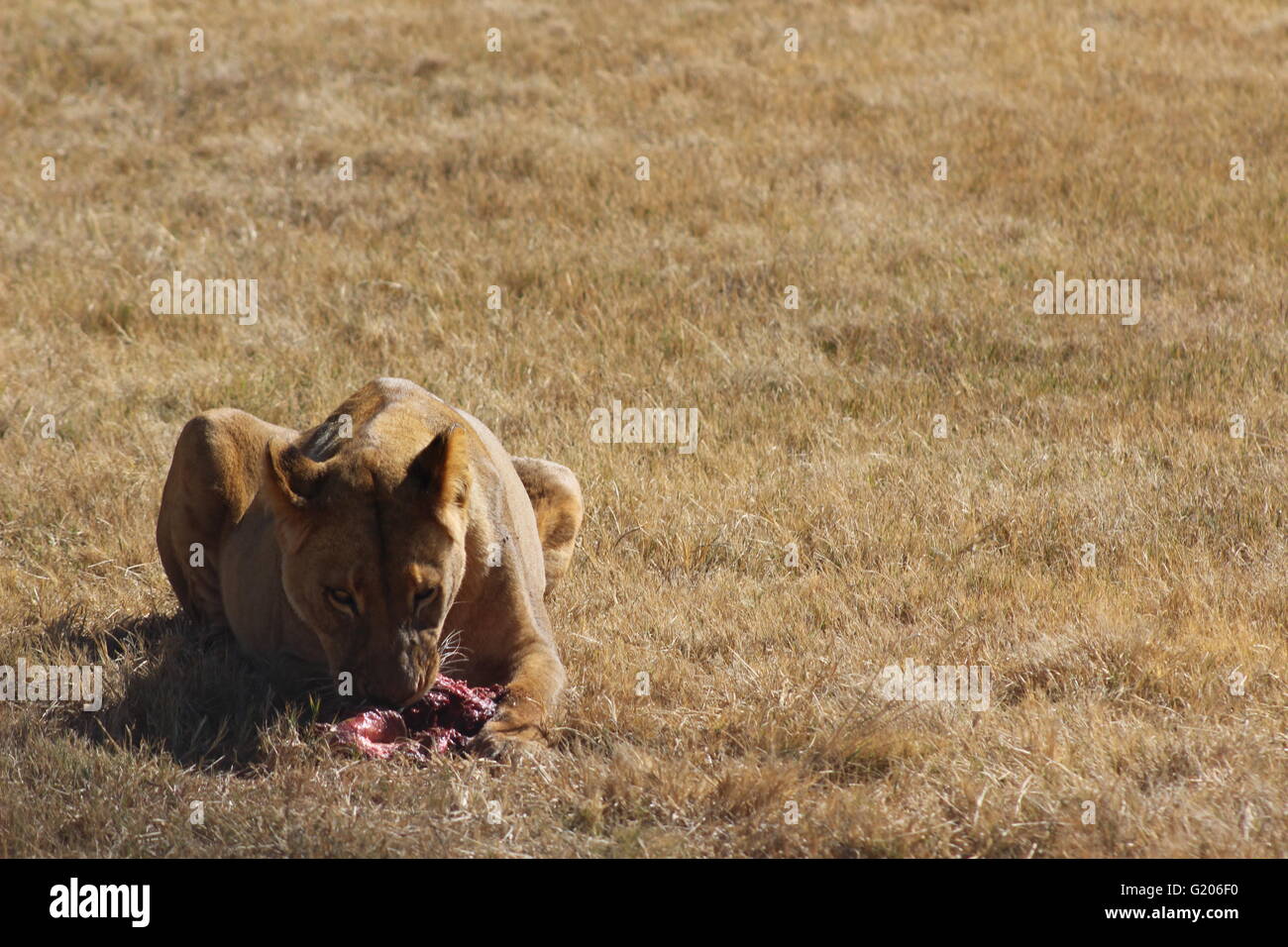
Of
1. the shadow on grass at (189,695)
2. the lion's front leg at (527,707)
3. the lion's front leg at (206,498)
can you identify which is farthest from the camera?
the lion's front leg at (206,498)

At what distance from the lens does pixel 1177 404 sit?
8898 mm

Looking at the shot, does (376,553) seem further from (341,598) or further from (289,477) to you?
(289,477)

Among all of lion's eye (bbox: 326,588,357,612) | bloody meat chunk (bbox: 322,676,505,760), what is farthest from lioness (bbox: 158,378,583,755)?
bloody meat chunk (bbox: 322,676,505,760)

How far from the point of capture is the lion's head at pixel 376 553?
193 inches

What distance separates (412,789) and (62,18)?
16940 mm

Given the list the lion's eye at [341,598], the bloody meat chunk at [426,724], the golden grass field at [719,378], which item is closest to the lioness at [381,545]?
the lion's eye at [341,598]

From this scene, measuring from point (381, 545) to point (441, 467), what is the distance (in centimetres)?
33

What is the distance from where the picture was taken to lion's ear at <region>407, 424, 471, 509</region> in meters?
5.00

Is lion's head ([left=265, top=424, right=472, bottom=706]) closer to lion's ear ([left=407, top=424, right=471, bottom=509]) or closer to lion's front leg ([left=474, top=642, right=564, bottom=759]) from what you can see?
lion's ear ([left=407, top=424, right=471, bottom=509])

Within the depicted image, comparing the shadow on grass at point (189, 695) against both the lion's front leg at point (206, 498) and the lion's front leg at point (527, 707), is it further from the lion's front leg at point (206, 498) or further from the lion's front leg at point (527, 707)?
the lion's front leg at point (527, 707)

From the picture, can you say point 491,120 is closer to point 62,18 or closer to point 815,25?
point 815,25

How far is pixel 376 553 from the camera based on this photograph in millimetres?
4902

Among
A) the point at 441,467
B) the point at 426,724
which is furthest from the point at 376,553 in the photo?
the point at 426,724

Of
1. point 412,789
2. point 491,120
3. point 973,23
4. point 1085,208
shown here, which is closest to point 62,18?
point 491,120
